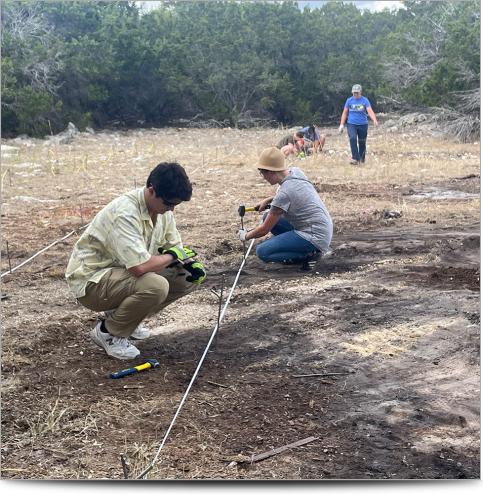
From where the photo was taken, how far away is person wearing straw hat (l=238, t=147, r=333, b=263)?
4.77 metres

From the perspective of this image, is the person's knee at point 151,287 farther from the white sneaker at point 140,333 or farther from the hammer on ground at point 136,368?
the white sneaker at point 140,333

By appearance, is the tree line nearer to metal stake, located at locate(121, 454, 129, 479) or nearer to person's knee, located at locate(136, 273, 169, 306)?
person's knee, located at locate(136, 273, 169, 306)

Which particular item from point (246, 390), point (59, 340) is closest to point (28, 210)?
point (59, 340)

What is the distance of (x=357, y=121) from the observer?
7785mm

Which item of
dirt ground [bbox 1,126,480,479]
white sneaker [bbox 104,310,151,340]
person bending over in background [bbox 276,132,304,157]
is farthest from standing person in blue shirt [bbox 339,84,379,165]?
white sneaker [bbox 104,310,151,340]

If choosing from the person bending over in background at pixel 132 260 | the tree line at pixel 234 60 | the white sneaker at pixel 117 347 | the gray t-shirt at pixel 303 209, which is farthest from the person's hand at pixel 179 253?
the tree line at pixel 234 60

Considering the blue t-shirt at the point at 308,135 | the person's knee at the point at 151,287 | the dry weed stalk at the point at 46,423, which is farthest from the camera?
the blue t-shirt at the point at 308,135

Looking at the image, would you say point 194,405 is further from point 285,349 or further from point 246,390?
Result: point 285,349

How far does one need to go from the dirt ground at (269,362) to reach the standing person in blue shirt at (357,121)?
3.43 ft

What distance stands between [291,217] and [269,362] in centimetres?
177

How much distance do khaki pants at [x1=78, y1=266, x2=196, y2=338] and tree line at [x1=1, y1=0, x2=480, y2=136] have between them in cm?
192

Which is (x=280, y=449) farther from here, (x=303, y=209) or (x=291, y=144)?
(x=291, y=144)

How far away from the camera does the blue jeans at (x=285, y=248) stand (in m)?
5.06

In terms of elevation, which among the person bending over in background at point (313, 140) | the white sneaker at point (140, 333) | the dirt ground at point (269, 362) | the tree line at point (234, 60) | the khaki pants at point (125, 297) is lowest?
the dirt ground at point (269, 362)
